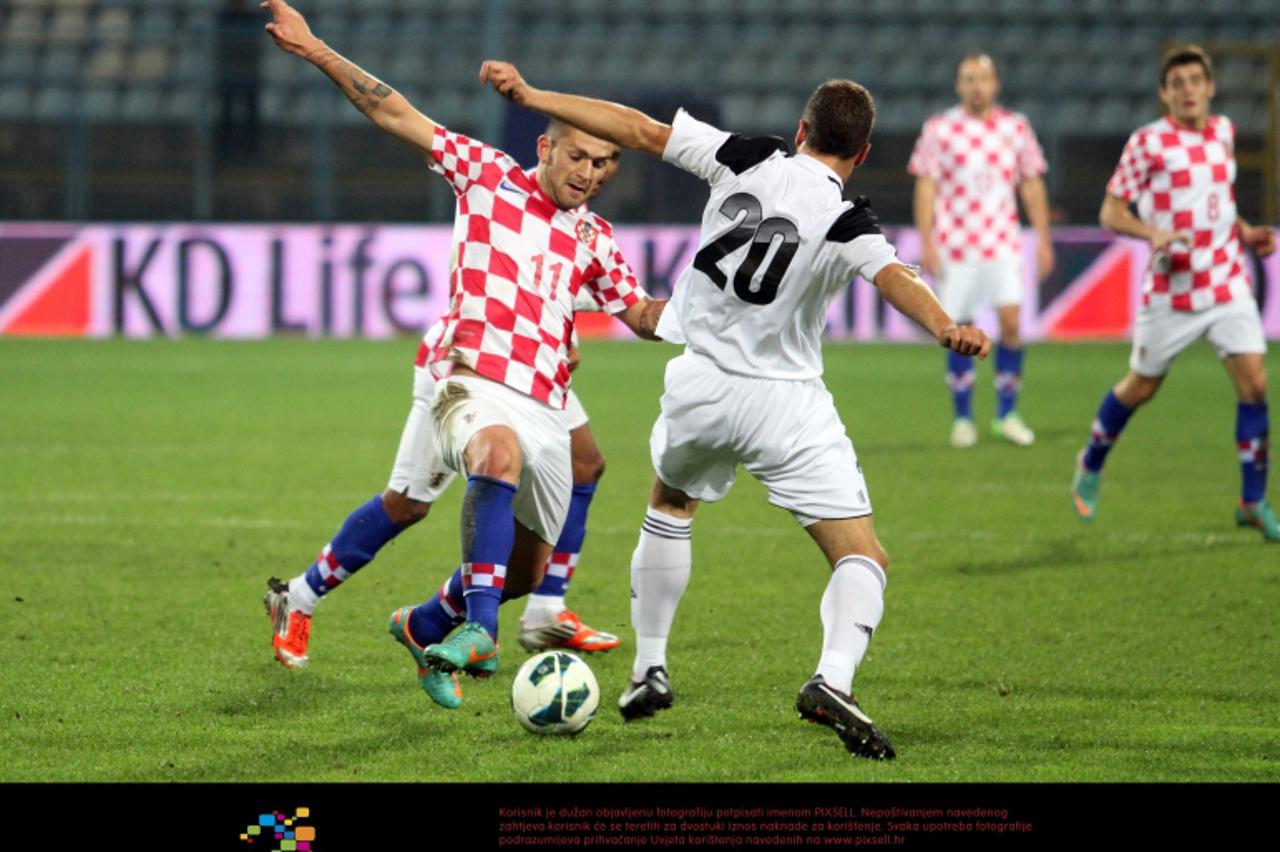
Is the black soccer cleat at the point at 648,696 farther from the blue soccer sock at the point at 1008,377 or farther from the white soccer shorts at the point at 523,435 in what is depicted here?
the blue soccer sock at the point at 1008,377

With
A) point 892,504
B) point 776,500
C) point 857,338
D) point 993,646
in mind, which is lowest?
point 857,338

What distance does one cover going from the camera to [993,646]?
5668mm

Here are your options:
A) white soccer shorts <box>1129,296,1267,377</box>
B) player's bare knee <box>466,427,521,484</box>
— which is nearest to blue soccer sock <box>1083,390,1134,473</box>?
white soccer shorts <box>1129,296,1267,377</box>

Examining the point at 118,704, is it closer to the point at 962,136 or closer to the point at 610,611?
the point at 610,611

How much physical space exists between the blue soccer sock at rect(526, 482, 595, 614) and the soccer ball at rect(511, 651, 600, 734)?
1.19m

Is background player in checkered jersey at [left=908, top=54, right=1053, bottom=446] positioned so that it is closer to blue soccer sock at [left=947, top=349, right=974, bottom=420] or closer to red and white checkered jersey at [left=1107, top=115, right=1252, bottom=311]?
blue soccer sock at [left=947, top=349, right=974, bottom=420]

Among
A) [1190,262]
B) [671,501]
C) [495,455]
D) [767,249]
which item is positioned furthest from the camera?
[1190,262]

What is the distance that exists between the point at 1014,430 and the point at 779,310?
22.4 feet

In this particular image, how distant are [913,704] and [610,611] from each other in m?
1.62

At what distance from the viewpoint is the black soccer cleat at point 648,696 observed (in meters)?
4.71

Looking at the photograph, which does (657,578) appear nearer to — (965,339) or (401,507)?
(401,507)

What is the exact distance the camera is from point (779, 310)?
4555mm

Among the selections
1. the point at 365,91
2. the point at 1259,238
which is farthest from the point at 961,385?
the point at 365,91

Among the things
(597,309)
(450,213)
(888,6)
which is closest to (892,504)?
(597,309)
